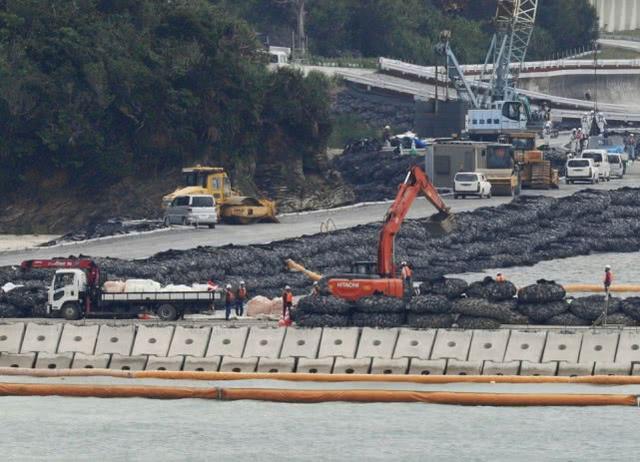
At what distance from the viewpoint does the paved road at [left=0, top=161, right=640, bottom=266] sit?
81.1 m

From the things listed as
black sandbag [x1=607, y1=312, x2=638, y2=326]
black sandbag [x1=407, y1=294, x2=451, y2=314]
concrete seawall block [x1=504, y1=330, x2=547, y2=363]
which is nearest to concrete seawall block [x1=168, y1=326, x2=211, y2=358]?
black sandbag [x1=407, y1=294, x2=451, y2=314]

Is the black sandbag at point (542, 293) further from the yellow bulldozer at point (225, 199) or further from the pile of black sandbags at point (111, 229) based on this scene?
the yellow bulldozer at point (225, 199)

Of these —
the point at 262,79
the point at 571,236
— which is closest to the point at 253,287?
the point at 571,236

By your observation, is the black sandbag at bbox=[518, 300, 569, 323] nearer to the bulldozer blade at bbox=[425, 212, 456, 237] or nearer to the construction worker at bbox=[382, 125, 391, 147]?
the bulldozer blade at bbox=[425, 212, 456, 237]

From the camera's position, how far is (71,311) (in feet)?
201

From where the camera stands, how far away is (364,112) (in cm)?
16212

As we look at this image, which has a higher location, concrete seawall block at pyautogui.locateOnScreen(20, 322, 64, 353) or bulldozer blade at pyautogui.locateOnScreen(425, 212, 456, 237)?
bulldozer blade at pyautogui.locateOnScreen(425, 212, 456, 237)

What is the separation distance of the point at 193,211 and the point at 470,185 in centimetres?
1852

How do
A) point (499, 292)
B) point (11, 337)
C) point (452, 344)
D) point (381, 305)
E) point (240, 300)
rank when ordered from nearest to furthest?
point (452, 344) < point (381, 305) < point (11, 337) < point (499, 292) < point (240, 300)

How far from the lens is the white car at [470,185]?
102m

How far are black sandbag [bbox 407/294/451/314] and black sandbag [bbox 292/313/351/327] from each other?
72.5 inches

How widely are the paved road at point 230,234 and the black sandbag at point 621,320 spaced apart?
26446 mm

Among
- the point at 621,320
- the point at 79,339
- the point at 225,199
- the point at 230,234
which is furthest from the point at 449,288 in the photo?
the point at 225,199

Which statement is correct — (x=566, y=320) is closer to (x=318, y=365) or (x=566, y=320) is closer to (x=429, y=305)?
(x=429, y=305)
